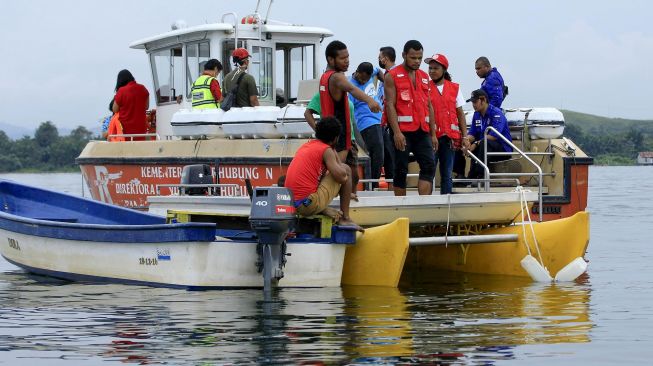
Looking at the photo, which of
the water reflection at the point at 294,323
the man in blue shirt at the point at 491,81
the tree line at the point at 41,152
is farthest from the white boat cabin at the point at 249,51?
the tree line at the point at 41,152

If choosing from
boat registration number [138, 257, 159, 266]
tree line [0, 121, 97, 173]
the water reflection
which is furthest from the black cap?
tree line [0, 121, 97, 173]

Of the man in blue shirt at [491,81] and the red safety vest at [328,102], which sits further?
the man in blue shirt at [491,81]

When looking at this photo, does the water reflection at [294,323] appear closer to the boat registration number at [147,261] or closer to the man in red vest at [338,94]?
the boat registration number at [147,261]

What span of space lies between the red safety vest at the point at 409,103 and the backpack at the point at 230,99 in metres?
3.50

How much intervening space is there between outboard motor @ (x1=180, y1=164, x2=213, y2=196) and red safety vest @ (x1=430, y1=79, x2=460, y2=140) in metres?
2.73

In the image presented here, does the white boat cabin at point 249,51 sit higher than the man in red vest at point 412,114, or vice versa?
the white boat cabin at point 249,51

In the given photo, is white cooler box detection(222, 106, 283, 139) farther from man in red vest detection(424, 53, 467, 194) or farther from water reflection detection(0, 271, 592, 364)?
water reflection detection(0, 271, 592, 364)

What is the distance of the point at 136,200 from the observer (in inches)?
655

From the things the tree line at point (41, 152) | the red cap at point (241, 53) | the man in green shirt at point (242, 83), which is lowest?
the tree line at point (41, 152)

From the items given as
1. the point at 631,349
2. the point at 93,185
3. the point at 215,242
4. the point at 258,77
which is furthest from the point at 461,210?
the point at 93,185

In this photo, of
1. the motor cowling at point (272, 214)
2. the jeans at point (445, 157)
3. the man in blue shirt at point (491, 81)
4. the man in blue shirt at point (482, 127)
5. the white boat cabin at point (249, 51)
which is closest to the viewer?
the motor cowling at point (272, 214)

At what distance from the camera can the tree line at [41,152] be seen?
7031 cm

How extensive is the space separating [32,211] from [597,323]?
8.23 meters

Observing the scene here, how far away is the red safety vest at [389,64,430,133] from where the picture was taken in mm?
12242
